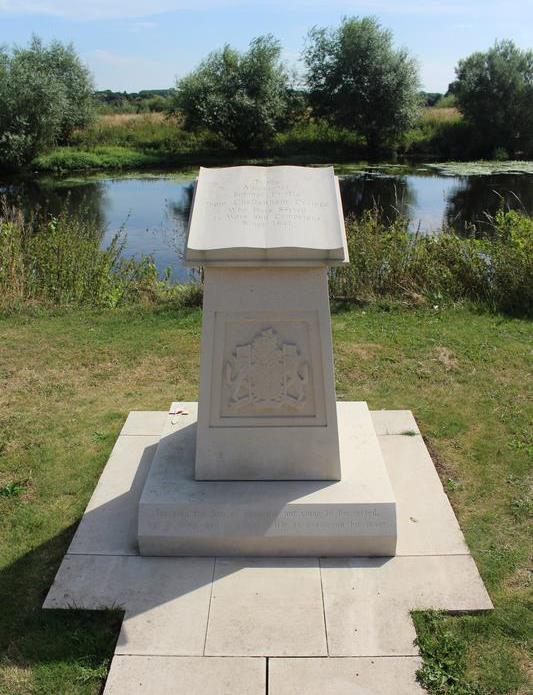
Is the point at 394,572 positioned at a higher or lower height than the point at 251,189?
lower

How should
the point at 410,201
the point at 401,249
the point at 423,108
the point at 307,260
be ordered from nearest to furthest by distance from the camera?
the point at 307,260
the point at 401,249
the point at 410,201
the point at 423,108

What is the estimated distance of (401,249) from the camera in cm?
899

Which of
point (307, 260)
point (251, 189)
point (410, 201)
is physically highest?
point (251, 189)

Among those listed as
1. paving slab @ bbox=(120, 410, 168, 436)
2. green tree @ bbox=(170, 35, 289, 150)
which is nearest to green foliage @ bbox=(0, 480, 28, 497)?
paving slab @ bbox=(120, 410, 168, 436)

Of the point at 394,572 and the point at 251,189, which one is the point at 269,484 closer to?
the point at 394,572

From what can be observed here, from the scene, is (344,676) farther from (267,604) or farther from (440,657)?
(267,604)

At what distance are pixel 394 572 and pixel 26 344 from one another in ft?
15.4

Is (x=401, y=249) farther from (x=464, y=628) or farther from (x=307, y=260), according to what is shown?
(x=464, y=628)

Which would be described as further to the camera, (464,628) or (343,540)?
(343,540)

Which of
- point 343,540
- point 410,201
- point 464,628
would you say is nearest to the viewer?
point 464,628

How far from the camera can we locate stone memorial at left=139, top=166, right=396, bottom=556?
146 inches

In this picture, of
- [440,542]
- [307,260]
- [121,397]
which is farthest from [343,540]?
[121,397]

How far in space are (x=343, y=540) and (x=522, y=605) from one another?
955mm

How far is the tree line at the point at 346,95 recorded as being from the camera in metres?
33.2
